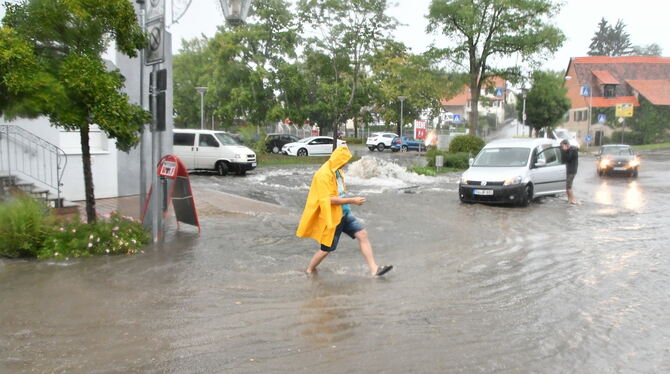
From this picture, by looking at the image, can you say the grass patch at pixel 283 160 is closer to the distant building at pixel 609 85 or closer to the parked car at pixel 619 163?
the parked car at pixel 619 163

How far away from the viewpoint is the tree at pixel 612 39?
99500 millimetres

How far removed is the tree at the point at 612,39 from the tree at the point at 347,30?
78107mm

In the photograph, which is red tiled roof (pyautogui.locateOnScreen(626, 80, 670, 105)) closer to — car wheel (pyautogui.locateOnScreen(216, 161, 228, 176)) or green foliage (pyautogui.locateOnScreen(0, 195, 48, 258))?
car wheel (pyautogui.locateOnScreen(216, 161, 228, 176))

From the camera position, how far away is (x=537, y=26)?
111ft

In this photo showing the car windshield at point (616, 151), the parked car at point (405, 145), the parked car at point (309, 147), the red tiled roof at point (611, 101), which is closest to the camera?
the car windshield at point (616, 151)

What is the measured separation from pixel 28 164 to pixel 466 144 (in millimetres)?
23559

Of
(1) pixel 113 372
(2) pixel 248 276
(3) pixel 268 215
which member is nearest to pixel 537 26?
(3) pixel 268 215

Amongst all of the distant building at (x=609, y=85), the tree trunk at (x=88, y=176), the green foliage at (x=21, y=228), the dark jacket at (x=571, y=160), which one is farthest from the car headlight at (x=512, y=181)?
the distant building at (x=609, y=85)

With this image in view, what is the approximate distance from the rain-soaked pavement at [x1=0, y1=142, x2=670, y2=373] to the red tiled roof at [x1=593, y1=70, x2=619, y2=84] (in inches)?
2305

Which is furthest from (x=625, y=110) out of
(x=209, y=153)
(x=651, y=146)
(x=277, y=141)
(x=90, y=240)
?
(x=90, y=240)

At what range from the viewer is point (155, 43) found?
8805 millimetres

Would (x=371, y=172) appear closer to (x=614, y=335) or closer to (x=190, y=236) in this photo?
(x=190, y=236)

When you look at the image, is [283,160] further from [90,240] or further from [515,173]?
[90,240]

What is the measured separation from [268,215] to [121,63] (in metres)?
4.85
